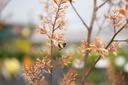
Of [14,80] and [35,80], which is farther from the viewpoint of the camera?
[14,80]

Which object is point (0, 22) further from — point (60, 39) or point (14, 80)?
point (14, 80)

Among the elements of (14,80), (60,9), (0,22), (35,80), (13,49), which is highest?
(60,9)

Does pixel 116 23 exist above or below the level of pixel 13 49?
above

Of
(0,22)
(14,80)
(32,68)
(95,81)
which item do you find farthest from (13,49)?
(32,68)


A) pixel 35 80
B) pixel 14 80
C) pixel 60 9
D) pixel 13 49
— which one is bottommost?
pixel 13 49

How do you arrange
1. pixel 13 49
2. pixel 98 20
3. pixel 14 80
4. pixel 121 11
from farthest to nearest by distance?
pixel 13 49 → pixel 14 80 → pixel 98 20 → pixel 121 11

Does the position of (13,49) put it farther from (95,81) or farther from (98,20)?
(98,20)

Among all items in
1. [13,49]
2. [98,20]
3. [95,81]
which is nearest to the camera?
[98,20]

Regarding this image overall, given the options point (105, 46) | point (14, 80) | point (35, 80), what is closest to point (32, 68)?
point (35, 80)

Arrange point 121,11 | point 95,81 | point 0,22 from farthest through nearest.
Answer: point 95,81, point 0,22, point 121,11
